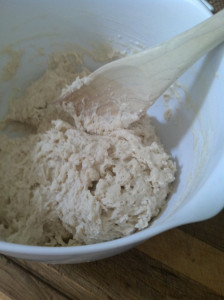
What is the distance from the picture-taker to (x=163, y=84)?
0.92 meters

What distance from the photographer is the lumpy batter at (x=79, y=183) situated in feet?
2.77

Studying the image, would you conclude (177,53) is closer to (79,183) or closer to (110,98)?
(110,98)

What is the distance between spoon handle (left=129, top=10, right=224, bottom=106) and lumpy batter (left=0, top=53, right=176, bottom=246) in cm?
21

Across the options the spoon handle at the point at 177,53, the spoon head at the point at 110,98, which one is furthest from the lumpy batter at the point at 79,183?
the spoon handle at the point at 177,53

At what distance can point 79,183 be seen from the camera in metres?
0.89

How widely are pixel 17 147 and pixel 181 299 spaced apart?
0.77 meters

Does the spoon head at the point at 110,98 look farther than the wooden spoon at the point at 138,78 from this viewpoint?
Yes

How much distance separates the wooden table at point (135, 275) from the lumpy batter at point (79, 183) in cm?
10

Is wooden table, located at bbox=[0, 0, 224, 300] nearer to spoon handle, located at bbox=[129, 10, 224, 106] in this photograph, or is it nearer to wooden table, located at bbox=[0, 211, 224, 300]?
wooden table, located at bbox=[0, 211, 224, 300]

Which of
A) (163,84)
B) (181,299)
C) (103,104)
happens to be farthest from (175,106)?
(181,299)

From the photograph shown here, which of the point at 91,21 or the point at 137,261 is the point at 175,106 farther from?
the point at 137,261

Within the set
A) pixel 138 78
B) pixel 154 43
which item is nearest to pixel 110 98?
pixel 138 78

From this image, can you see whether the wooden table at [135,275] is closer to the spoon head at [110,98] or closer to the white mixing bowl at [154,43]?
the white mixing bowl at [154,43]

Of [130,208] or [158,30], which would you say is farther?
[158,30]
